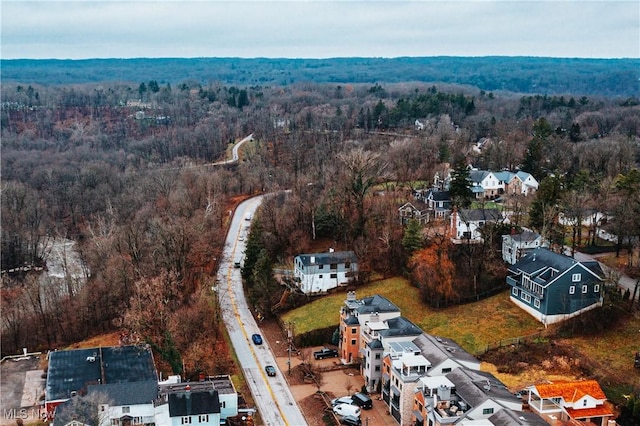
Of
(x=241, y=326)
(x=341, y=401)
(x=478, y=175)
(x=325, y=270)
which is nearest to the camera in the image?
(x=341, y=401)

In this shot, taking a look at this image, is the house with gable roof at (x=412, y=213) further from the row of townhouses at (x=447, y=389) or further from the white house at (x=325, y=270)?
the row of townhouses at (x=447, y=389)

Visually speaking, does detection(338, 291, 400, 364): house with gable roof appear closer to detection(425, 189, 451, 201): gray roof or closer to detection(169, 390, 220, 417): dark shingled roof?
detection(169, 390, 220, 417): dark shingled roof

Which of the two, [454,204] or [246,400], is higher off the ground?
[454,204]

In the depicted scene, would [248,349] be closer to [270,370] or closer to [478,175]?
[270,370]

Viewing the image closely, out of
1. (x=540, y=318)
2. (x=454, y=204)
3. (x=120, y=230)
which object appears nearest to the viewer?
(x=540, y=318)

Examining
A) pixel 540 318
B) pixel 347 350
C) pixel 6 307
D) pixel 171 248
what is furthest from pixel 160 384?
pixel 540 318

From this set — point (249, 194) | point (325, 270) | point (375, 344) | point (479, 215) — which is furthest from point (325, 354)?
point (249, 194)

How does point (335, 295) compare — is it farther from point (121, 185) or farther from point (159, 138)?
point (159, 138)

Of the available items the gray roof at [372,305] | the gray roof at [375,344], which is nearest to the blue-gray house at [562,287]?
the gray roof at [372,305]
